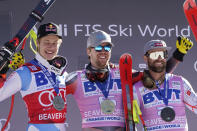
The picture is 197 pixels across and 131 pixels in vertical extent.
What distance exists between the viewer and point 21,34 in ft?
14.5

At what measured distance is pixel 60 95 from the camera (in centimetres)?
426

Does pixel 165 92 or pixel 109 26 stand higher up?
pixel 109 26

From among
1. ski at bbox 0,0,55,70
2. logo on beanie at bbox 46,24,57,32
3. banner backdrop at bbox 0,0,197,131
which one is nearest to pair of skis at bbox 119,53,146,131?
logo on beanie at bbox 46,24,57,32

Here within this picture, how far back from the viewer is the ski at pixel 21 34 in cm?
413

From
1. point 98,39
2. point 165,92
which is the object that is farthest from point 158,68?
point 98,39

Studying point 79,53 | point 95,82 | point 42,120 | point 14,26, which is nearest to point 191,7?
point 95,82

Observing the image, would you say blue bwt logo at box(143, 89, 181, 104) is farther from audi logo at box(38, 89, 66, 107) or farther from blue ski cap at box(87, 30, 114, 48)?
audi logo at box(38, 89, 66, 107)

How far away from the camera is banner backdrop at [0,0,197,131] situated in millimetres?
6836

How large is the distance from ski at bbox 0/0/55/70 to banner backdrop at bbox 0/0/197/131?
2.35m

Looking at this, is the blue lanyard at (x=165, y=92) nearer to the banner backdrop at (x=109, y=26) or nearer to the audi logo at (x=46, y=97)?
the audi logo at (x=46, y=97)

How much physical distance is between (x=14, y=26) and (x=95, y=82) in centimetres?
285

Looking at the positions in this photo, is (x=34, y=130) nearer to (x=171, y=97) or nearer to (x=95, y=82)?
(x=95, y=82)

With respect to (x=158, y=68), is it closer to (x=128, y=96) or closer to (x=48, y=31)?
(x=128, y=96)

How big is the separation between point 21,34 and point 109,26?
110 inches
